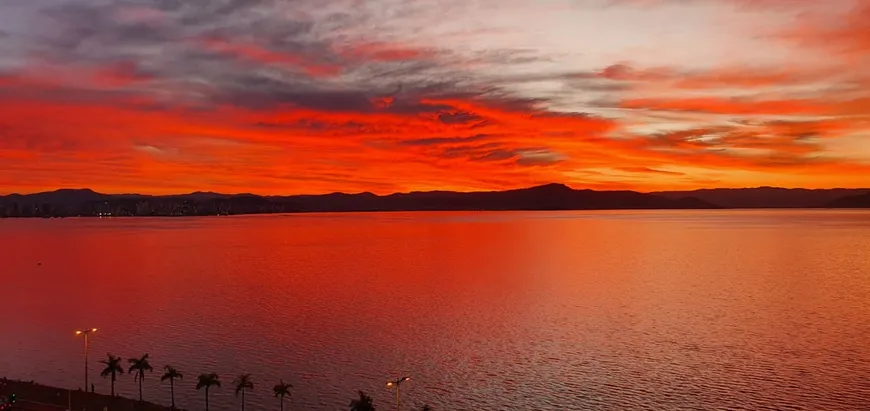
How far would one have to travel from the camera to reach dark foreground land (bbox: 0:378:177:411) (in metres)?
56.1

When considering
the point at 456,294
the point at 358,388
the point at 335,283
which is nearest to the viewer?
the point at 358,388

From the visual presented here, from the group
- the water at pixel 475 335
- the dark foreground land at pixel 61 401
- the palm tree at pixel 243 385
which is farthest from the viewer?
the water at pixel 475 335

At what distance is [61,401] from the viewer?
5844 cm

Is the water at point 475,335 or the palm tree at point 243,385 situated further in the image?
the water at point 475,335

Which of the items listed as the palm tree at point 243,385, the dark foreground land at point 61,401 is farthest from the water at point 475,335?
the dark foreground land at point 61,401

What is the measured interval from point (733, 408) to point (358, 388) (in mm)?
36874

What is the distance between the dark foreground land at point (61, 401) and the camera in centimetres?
5606

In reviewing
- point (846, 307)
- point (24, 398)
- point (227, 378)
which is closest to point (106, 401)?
point (24, 398)

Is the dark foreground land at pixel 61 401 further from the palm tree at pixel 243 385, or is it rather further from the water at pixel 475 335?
the water at pixel 475 335

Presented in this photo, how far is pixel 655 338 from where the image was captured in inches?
3607

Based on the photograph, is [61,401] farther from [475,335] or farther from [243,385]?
[475,335]

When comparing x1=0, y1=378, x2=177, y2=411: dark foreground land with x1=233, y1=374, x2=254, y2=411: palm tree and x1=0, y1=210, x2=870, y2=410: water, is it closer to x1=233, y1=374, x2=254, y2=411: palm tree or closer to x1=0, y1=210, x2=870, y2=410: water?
x1=233, y1=374, x2=254, y2=411: palm tree

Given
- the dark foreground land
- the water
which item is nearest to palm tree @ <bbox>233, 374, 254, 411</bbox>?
the water

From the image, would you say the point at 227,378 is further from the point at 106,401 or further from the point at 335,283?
the point at 335,283
